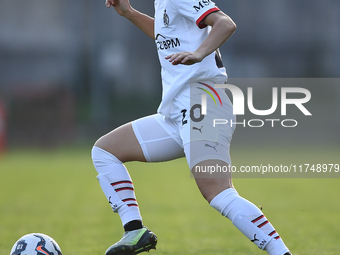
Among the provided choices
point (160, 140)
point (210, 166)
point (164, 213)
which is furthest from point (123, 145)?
point (164, 213)

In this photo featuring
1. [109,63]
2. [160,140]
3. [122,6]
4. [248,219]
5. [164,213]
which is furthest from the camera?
[109,63]

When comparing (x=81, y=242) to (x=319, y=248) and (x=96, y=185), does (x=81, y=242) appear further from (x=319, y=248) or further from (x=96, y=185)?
(x=96, y=185)

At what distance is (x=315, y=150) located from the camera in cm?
1756

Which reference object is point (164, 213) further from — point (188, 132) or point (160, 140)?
point (188, 132)

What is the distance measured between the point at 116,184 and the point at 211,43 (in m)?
1.14

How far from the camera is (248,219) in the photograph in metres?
2.71

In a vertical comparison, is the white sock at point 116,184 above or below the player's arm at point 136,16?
below

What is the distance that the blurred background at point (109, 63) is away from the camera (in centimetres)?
2089

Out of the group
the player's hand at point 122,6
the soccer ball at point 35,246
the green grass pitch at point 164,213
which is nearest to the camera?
the soccer ball at point 35,246

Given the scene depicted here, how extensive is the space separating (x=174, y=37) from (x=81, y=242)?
234 centimetres

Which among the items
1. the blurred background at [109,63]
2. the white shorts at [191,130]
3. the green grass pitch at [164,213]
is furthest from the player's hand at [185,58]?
the blurred background at [109,63]

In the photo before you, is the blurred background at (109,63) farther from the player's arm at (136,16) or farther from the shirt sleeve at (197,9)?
the shirt sleeve at (197,9)

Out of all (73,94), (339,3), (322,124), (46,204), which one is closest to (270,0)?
(339,3)

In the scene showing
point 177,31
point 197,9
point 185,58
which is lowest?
point 185,58
